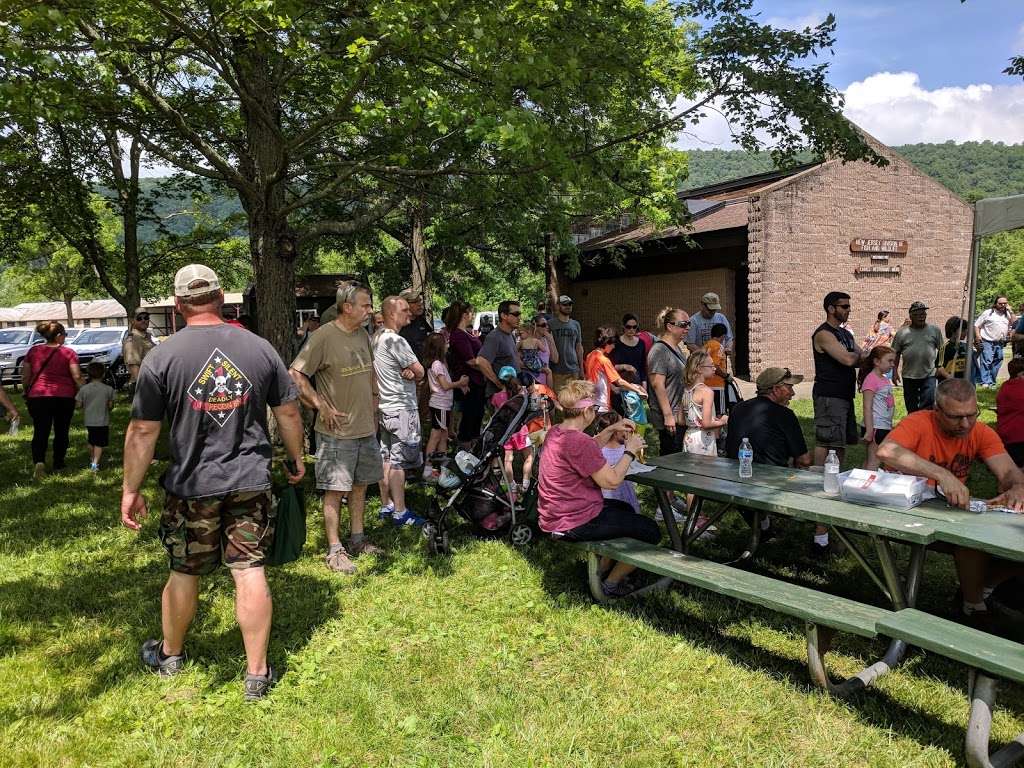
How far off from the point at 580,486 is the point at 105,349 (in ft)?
68.6

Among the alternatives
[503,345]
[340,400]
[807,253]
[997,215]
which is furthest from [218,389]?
[807,253]

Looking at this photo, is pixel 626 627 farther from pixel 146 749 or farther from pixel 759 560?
pixel 146 749

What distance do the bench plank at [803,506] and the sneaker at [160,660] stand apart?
9.39 feet

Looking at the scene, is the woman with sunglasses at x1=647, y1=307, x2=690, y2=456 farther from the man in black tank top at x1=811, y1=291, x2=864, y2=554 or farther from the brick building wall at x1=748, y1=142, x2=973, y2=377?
the brick building wall at x1=748, y1=142, x2=973, y2=377

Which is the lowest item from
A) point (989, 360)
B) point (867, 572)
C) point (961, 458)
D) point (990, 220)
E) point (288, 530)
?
point (867, 572)

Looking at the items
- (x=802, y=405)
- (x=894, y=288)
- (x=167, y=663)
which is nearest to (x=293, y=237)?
(x=167, y=663)

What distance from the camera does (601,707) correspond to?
3.36 meters

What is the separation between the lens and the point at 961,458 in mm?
4258

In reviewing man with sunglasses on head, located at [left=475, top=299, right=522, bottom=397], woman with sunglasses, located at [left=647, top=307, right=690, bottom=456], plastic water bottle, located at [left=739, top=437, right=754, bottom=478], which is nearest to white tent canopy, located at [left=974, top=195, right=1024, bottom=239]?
woman with sunglasses, located at [left=647, top=307, right=690, bottom=456]

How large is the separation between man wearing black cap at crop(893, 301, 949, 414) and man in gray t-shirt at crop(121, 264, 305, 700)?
713cm

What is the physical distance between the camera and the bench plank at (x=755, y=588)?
3.20m

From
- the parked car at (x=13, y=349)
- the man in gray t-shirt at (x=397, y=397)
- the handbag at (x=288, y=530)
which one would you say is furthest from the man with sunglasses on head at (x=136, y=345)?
the parked car at (x=13, y=349)

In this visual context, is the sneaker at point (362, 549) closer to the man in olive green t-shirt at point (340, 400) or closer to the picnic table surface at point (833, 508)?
the man in olive green t-shirt at point (340, 400)

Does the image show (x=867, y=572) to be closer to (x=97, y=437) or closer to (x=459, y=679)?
(x=459, y=679)
